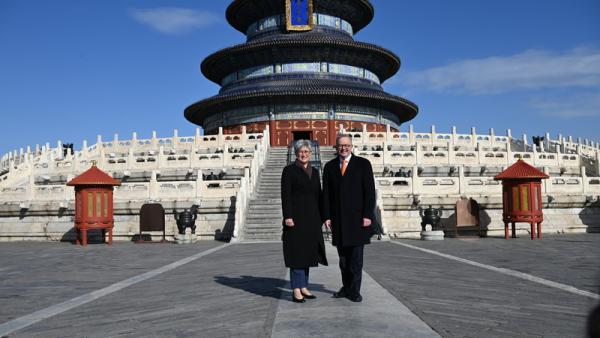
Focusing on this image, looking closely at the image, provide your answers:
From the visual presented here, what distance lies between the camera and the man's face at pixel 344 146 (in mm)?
6674

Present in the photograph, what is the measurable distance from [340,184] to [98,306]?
3.22m

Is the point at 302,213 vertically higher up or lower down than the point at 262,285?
higher up

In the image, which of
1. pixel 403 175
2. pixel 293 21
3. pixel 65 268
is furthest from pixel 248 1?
pixel 65 268

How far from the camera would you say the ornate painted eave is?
41.1 metres

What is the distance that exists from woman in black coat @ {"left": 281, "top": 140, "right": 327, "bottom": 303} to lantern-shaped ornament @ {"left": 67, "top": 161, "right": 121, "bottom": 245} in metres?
12.3

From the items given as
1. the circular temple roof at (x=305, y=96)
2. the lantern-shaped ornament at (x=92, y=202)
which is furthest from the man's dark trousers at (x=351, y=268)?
the circular temple roof at (x=305, y=96)

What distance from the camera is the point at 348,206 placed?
21.7 feet

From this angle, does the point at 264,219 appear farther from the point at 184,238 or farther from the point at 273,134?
the point at 273,134

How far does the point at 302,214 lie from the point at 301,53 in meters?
36.9

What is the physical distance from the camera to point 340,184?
6.68 metres

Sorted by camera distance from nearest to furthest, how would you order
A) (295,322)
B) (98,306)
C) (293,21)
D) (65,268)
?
(295,322) < (98,306) < (65,268) < (293,21)

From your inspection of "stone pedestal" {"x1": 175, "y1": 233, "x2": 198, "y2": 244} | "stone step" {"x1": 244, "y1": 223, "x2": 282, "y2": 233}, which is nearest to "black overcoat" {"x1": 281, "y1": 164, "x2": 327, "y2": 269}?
"stone step" {"x1": 244, "y1": 223, "x2": 282, "y2": 233}

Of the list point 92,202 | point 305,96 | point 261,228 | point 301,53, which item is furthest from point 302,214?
point 301,53

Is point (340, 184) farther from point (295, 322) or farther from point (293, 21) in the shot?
point (293, 21)
